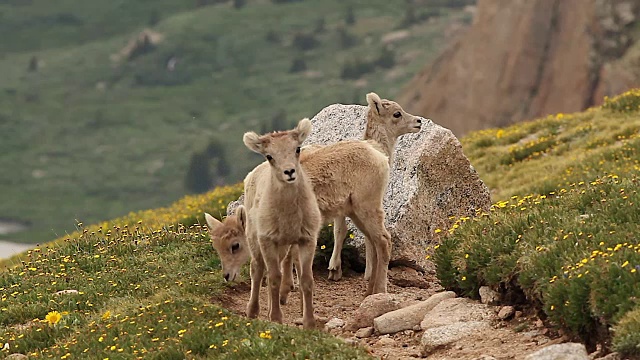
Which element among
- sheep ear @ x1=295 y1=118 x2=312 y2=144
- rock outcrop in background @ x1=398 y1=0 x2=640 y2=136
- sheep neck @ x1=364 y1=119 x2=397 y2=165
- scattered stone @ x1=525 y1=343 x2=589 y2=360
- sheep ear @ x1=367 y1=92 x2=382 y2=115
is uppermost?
sheep ear @ x1=295 y1=118 x2=312 y2=144

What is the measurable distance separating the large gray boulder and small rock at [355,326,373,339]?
3439mm

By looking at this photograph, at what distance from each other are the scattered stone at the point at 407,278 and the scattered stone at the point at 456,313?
2892mm

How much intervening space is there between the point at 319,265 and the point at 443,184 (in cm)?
246

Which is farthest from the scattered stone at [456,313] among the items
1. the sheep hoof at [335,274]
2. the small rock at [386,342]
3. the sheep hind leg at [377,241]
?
the sheep hoof at [335,274]

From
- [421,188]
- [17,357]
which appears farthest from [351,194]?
[17,357]

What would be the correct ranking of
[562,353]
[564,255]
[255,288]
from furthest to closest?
[255,288] < [564,255] < [562,353]

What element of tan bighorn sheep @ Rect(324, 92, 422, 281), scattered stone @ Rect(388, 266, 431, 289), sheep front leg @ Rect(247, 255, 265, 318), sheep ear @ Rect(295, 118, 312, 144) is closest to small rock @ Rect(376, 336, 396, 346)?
sheep front leg @ Rect(247, 255, 265, 318)

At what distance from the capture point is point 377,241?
14992 millimetres

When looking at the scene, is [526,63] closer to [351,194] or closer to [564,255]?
[351,194]

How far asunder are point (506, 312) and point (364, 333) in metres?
1.77

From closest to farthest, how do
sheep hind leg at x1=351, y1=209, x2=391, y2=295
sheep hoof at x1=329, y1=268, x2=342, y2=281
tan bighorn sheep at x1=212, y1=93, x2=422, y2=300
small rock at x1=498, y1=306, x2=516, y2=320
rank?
small rock at x1=498, y1=306, x2=516, y2=320
tan bighorn sheep at x1=212, y1=93, x2=422, y2=300
sheep hind leg at x1=351, y1=209, x2=391, y2=295
sheep hoof at x1=329, y1=268, x2=342, y2=281

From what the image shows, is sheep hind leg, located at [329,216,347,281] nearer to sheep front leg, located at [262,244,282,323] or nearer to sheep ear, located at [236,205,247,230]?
sheep ear, located at [236,205,247,230]

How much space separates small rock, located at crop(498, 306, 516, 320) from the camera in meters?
12.5

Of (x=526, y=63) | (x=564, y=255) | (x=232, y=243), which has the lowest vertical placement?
(x=526, y=63)
